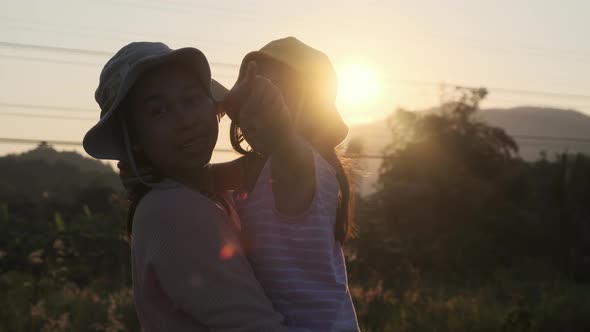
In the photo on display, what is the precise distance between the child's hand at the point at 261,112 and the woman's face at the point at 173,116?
14.0 inches

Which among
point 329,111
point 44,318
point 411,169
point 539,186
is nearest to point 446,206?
point 411,169

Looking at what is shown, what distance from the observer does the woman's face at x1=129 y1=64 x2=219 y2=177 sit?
77.5 inches

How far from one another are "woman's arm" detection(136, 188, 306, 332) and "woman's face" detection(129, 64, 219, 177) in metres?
0.22

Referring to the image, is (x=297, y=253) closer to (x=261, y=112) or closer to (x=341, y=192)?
(x=341, y=192)

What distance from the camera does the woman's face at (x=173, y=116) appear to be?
1.97m

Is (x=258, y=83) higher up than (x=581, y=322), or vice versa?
(x=258, y=83)

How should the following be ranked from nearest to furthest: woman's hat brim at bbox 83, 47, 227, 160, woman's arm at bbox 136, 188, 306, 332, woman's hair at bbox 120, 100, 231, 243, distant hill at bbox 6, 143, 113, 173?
woman's arm at bbox 136, 188, 306, 332, woman's hat brim at bbox 83, 47, 227, 160, woman's hair at bbox 120, 100, 231, 243, distant hill at bbox 6, 143, 113, 173

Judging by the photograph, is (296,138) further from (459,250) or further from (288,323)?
(459,250)

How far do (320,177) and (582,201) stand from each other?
28.5 metres

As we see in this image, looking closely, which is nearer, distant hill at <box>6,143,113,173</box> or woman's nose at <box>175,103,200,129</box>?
woman's nose at <box>175,103,200,129</box>

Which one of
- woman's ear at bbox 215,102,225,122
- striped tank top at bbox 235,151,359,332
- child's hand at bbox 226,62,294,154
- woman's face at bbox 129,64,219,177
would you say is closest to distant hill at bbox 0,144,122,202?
woman's ear at bbox 215,102,225,122

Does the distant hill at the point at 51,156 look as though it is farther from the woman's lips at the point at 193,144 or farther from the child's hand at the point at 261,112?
the child's hand at the point at 261,112

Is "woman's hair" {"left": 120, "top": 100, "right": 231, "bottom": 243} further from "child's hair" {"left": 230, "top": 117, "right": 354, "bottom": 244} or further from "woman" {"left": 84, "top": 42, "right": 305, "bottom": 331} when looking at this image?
"child's hair" {"left": 230, "top": 117, "right": 354, "bottom": 244}

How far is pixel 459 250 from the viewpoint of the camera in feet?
78.0
